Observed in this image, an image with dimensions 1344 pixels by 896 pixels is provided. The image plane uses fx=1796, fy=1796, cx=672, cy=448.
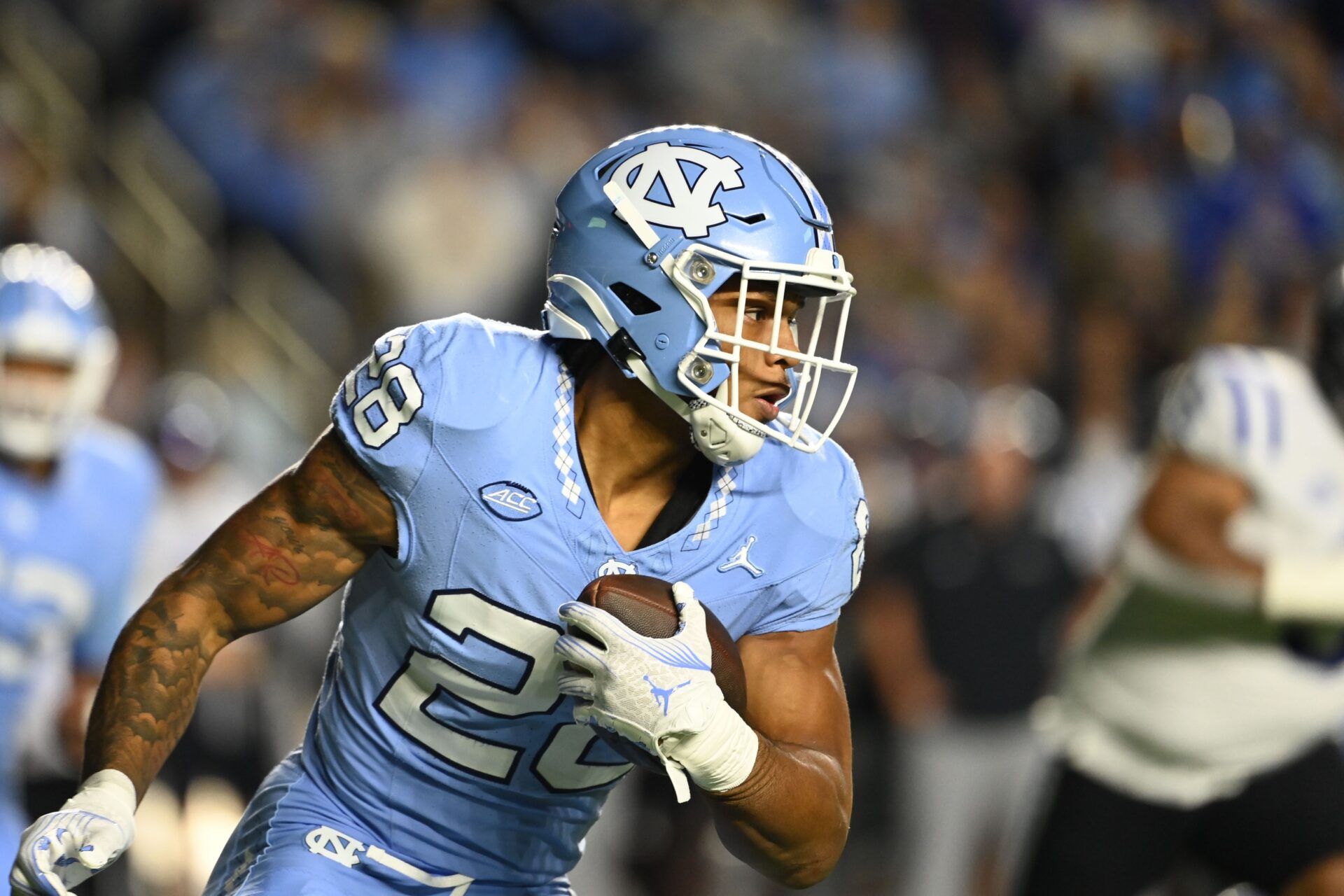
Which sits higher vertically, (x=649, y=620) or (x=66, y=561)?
(x=649, y=620)

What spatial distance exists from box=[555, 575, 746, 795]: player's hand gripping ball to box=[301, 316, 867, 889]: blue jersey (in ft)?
0.60

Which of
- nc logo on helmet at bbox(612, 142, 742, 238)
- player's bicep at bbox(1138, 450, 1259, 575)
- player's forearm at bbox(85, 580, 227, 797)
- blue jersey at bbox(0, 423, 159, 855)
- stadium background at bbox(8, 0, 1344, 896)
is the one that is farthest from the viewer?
stadium background at bbox(8, 0, 1344, 896)

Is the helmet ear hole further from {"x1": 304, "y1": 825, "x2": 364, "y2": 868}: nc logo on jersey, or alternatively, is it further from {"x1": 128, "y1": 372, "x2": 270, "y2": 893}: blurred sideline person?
{"x1": 128, "y1": 372, "x2": 270, "y2": 893}: blurred sideline person

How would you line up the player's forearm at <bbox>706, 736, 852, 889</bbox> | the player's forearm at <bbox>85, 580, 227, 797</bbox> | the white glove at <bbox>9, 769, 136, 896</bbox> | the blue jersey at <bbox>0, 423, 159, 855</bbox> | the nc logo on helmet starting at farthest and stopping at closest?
the blue jersey at <bbox>0, 423, 159, 855</bbox>
the nc logo on helmet
the player's forearm at <bbox>85, 580, 227, 797</bbox>
the player's forearm at <bbox>706, 736, 852, 889</bbox>
the white glove at <bbox>9, 769, 136, 896</bbox>

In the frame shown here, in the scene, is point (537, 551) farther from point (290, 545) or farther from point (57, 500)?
point (57, 500)

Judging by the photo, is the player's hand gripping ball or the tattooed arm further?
the tattooed arm

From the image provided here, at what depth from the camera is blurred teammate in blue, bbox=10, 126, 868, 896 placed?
263 centimetres

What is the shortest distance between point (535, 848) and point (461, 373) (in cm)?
75

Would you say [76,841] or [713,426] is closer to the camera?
[76,841]

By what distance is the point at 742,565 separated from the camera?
2.72 metres

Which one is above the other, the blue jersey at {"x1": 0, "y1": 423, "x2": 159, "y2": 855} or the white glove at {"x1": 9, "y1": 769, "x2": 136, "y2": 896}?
the white glove at {"x1": 9, "y1": 769, "x2": 136, "y2": 896}

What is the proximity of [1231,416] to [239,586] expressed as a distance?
7.80 feet

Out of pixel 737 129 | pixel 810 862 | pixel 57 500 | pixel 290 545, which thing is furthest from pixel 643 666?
pixel 737 129

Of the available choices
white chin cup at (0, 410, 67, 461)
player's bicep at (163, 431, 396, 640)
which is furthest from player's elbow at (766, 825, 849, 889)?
white chin cup at (0, 410, 67, 461)
